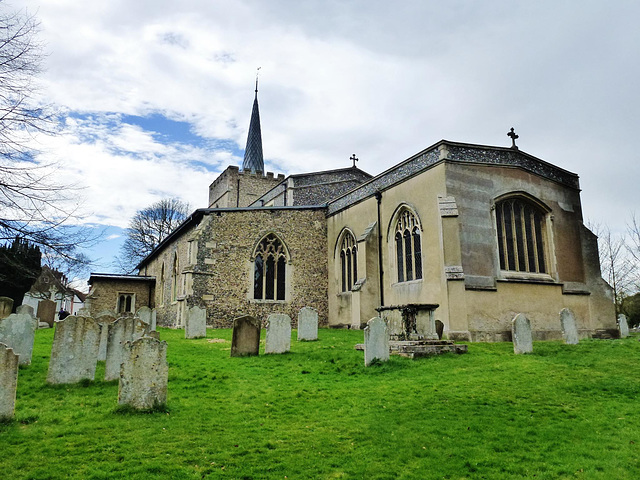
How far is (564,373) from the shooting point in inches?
320

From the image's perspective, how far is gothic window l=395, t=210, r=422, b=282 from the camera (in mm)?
15148

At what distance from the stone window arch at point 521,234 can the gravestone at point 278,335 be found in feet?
25.2

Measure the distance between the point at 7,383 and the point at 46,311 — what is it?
49.4 ft

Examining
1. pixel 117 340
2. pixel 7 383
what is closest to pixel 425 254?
pixel 117 340

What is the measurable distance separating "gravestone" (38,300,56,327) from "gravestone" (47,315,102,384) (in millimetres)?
12823

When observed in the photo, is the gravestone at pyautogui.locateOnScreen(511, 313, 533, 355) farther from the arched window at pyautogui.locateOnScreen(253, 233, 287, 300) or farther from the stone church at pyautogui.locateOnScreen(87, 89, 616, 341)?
the arched window at pyautogui.locateOnScreen(253, 233, 287, 300)

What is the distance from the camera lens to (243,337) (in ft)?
33.4

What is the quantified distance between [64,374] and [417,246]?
11.2 metres

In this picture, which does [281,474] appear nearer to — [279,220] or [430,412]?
[430,412]

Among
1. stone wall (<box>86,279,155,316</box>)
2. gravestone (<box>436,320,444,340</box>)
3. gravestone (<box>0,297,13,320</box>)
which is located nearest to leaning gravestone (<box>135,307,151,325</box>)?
gravestone (<box>0,297,13,320</box>)

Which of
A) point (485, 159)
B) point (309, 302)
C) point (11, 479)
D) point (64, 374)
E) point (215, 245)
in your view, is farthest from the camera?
point (309, 302)

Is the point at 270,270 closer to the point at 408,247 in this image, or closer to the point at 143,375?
the point at 408,247

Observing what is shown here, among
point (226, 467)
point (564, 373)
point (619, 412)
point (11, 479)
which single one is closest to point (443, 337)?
point (564, 373)

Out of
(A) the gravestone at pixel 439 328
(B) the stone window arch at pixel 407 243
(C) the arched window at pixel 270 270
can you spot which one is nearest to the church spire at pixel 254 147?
(C) the arched window at pixel 270 270
